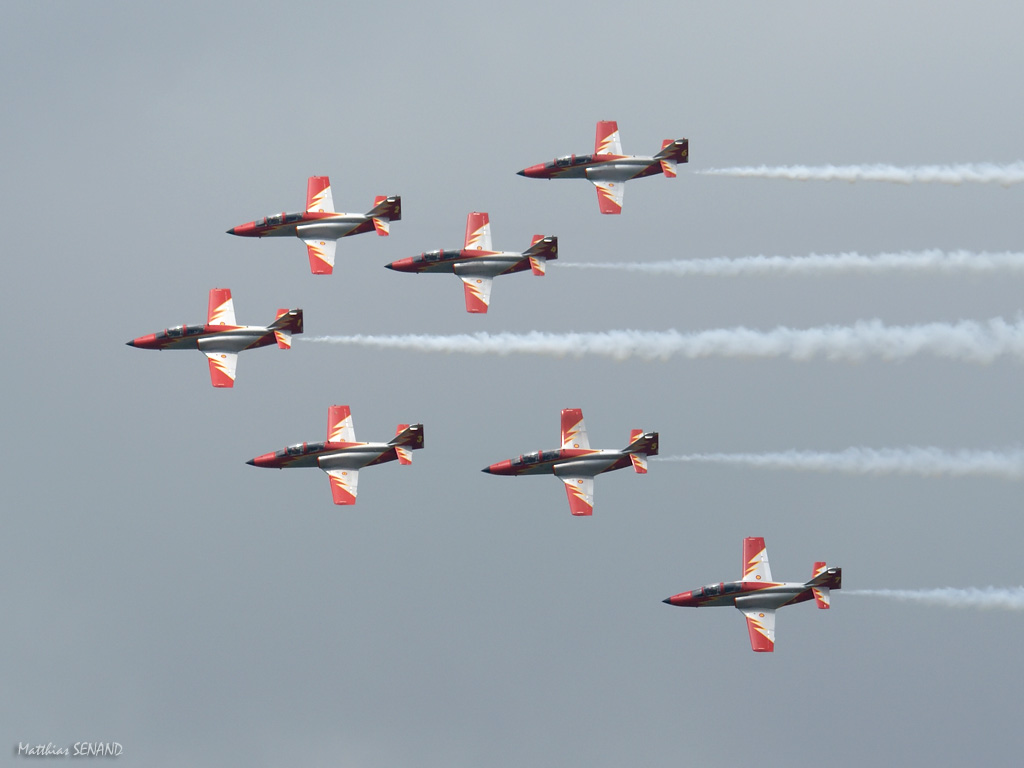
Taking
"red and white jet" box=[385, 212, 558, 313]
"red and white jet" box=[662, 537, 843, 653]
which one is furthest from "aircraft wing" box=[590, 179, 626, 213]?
"red and white jet" box=[662, 537, 843, 653]

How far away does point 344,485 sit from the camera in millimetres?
80812

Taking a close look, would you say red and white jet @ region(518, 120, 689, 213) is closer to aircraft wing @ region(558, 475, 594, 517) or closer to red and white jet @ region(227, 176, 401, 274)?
red and white jet @ region(227, 176, 401, 274)

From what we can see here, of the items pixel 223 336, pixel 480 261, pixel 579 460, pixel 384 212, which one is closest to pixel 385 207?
pixel 384 212

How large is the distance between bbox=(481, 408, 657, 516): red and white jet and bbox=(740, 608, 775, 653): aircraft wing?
8.66 meters

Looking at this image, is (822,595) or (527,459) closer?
(822,595)

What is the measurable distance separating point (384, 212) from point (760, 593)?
26785 mm

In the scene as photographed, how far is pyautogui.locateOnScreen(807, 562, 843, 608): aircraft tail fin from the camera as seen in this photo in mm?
77562

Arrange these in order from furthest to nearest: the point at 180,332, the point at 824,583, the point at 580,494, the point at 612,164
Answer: the point at 612,164
the point at 180,332
the point at 580,494
the point at 824,583

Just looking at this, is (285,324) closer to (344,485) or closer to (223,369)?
(223,369)

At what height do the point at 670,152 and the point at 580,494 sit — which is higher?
the point at 670,152

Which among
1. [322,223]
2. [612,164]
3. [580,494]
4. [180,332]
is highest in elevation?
[612,164]

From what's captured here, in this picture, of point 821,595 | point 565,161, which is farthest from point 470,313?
point 821,595

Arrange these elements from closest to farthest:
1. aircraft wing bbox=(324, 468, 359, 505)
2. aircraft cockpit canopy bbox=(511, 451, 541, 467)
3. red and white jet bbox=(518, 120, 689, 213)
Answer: aircraft wing bbox=(324, 468, 359, 505), aircraft cockpit canopy bbox=(511, 451, 541, 467), red and white jet bbox=(518, 120, 689, 213)

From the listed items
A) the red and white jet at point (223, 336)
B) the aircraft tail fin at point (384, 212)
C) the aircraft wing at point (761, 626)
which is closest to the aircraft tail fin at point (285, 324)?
the red and white jet at point (223, 336)
